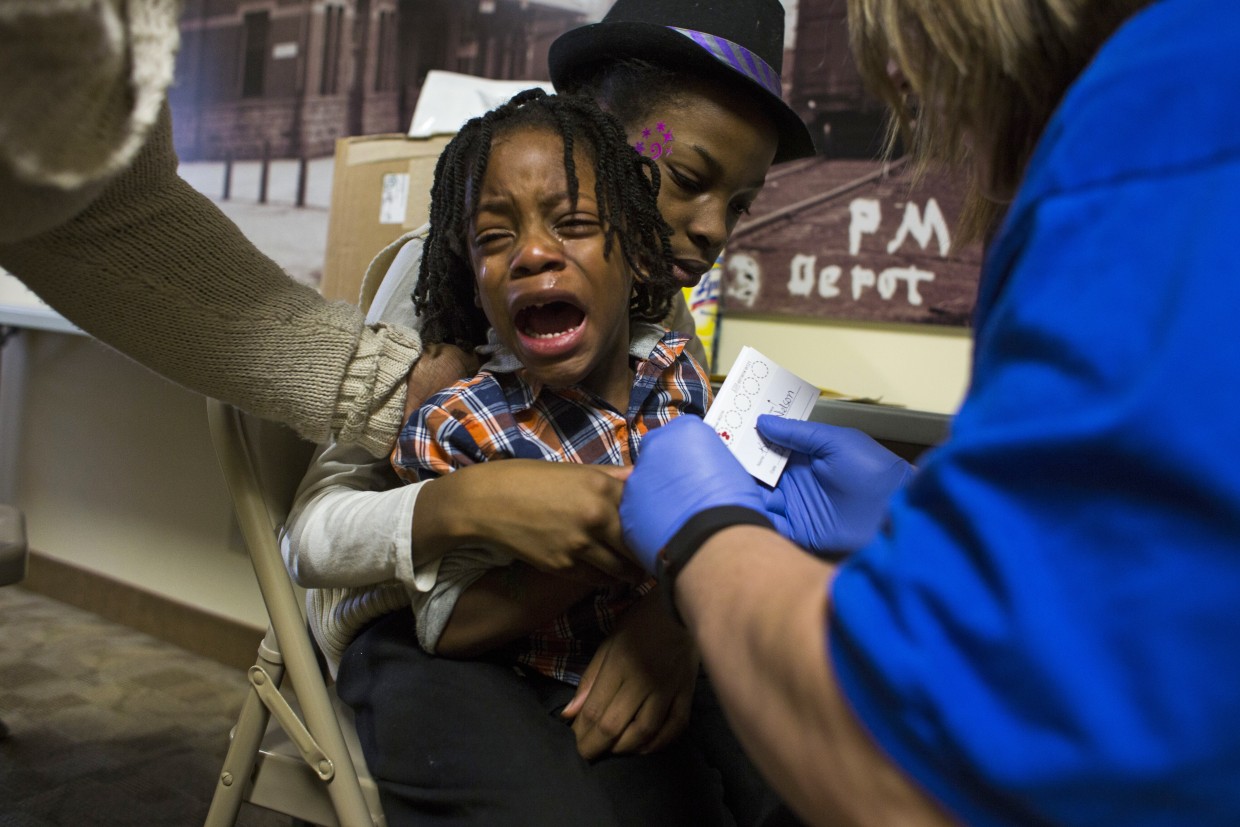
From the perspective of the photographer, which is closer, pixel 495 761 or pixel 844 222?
pixel 495 761

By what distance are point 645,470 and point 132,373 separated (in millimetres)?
2553

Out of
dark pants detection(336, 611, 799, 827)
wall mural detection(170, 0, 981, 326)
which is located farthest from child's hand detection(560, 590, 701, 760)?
wall mural detection(170, 0, 981, 326)

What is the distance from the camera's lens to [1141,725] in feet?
1.22

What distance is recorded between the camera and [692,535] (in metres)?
0.61

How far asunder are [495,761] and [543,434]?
0.35 metres

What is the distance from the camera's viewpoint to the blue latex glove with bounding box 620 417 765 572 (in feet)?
2.20

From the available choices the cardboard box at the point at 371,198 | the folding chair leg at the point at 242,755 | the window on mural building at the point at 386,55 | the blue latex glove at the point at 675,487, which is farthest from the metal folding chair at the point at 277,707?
the window on mural building at the point at 386,55

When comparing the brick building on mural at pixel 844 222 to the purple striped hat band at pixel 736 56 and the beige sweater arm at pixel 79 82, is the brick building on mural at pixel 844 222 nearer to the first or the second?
the purple striped hat band at pixel 736 56

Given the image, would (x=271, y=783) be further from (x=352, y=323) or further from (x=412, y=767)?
(x=352, y=323)

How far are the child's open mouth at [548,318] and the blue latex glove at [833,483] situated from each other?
9.5 inches

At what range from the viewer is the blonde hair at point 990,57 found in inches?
22.2

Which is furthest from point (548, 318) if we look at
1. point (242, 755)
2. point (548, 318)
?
point (242, 755)

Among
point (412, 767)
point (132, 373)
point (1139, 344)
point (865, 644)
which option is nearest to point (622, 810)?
point (412, 767)

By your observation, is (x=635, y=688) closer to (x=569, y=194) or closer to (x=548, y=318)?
(x=548, y=318)
